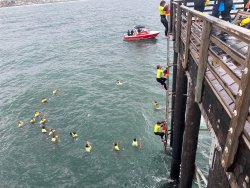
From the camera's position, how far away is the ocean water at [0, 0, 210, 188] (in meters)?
16.9

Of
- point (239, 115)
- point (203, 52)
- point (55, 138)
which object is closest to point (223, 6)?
point (203, 52)

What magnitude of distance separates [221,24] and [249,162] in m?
2.02

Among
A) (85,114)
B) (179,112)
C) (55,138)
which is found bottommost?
(85,114)

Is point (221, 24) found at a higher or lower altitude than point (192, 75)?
higher

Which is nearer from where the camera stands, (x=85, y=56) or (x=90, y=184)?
(x=90, y=184)

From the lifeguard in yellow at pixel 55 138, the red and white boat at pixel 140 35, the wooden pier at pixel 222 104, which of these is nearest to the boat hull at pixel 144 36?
the red and white boat at pixel 140 35

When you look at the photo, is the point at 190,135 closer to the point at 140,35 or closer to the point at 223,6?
the point at 223,6

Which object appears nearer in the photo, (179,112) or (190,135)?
(190,135)

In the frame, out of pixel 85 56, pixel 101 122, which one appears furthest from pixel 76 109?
pixel 85 56

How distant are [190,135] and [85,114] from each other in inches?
692

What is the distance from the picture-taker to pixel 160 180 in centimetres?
1561

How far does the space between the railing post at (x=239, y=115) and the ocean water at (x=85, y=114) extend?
12.6m

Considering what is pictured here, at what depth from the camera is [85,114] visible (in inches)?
932

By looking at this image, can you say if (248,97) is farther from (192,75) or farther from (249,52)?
(192,75)
